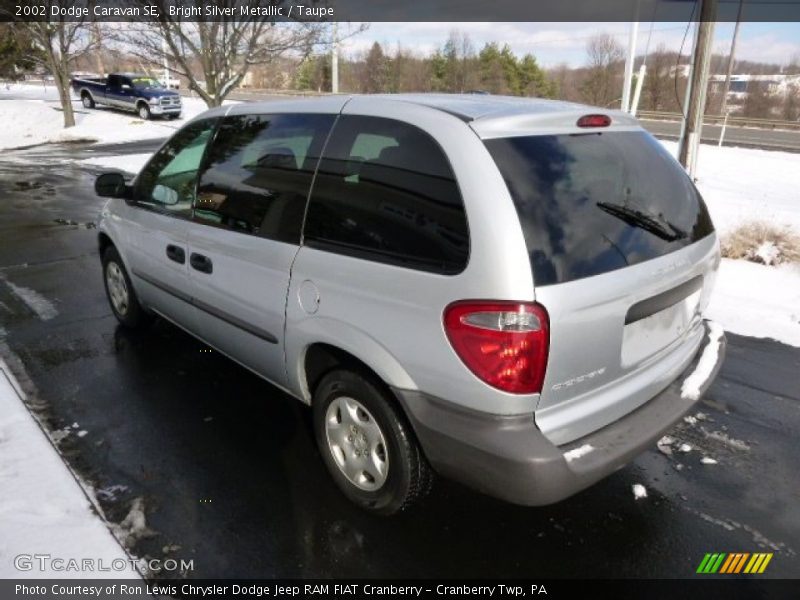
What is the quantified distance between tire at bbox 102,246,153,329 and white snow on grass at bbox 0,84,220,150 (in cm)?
1773

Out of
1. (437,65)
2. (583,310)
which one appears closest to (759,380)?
(583,310)

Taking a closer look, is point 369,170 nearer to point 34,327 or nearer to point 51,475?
point 51,475

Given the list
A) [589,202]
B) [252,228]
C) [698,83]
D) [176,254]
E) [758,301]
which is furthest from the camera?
[698,83]

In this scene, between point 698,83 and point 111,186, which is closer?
point 111,186

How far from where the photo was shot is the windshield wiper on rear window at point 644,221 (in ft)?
7.57

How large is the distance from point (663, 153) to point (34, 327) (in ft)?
15.5

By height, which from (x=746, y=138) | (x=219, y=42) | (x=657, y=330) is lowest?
(x=746, y=138)

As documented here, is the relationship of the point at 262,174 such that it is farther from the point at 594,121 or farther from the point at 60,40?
the point at 60,40

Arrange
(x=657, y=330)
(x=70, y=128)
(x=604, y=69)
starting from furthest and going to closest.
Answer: (x=604, y=69)
(x=70, y=128)
(x=657, y=330)

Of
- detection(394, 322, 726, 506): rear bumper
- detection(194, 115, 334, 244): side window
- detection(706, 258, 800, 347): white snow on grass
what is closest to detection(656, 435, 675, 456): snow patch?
detection(394, 322, 726, 506): rear bumper

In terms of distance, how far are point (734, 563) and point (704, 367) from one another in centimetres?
86

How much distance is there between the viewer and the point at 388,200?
2.35 metres

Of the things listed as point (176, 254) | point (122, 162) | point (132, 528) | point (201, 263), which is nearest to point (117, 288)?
point (176, 254)

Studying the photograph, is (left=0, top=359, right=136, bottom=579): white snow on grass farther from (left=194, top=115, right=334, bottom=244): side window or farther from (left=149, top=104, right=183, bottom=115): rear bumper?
(left=149, top=104, right=183, bottom=115): rear bumper
